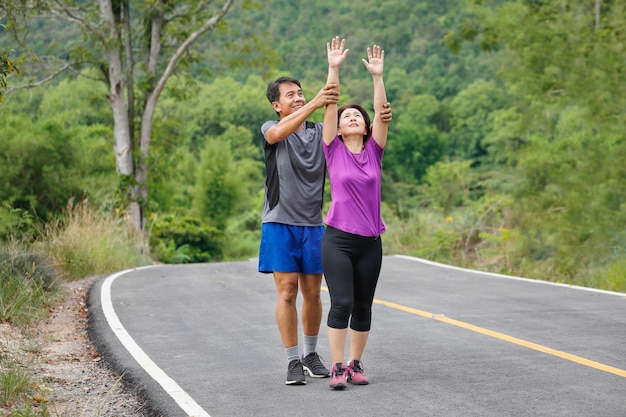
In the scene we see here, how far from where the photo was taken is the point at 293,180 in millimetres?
6559

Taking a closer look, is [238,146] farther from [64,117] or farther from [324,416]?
[324,416]

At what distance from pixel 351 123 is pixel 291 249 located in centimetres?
98

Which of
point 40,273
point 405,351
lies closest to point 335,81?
point 405,351

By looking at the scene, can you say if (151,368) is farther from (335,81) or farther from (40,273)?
(40,273)

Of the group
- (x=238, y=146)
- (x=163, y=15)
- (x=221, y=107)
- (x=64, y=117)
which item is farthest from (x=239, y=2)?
(x=221, y=107)

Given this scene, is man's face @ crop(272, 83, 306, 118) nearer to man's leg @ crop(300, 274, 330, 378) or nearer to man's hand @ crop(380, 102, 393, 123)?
man's hand @ crop(380, 102, 393, 123)

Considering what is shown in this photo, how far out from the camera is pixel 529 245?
832 inches

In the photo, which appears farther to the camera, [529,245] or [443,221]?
[443,221]

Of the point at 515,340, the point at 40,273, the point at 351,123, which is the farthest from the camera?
the point at 40,273

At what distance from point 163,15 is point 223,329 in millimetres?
17827

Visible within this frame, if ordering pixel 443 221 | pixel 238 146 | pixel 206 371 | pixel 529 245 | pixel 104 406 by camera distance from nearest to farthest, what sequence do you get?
pixel 104 406 < pixel 206 371 < pixel 529 245 < pixel 443 221 < pixel 238 146

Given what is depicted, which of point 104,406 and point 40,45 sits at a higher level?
point 40,45

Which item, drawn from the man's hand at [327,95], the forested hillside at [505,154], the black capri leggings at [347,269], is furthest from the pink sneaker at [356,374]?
the forested hillside at [505,154]

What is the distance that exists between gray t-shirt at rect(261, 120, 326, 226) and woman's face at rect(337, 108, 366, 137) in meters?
0.24
